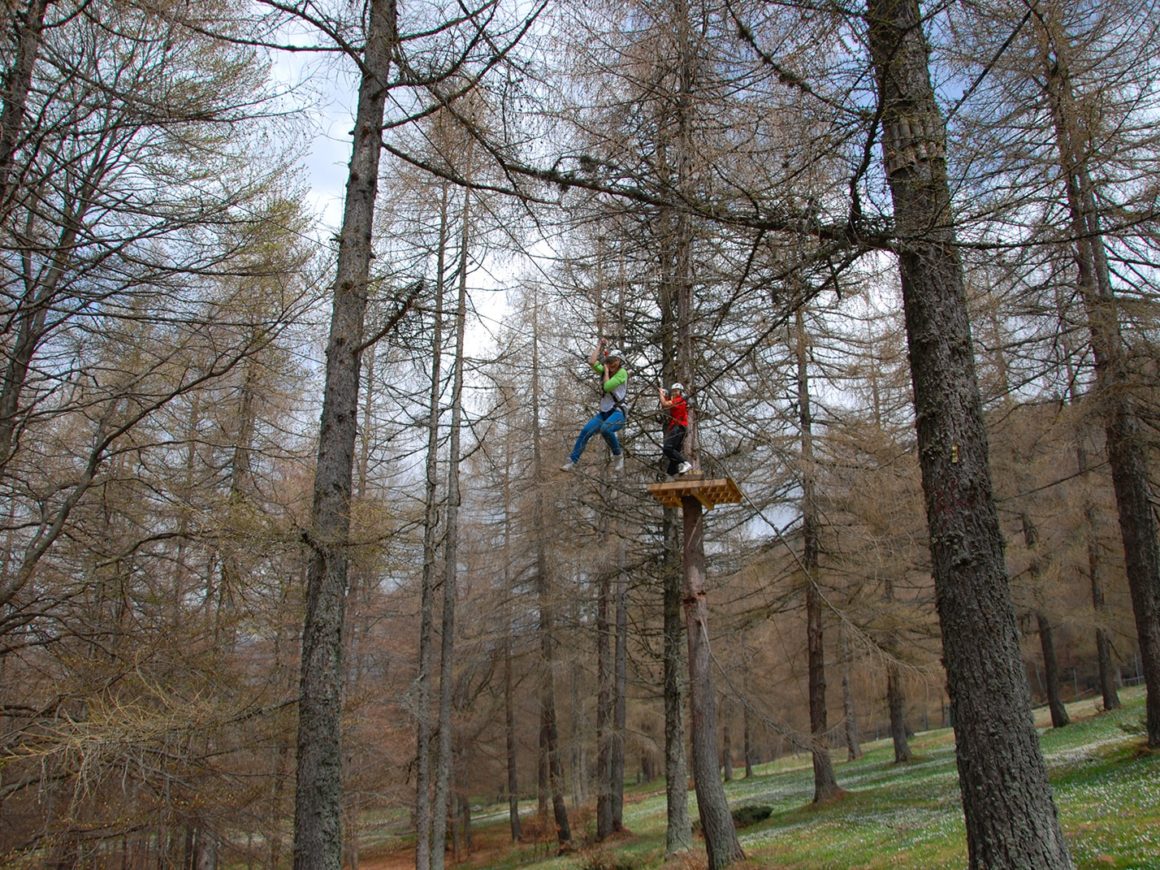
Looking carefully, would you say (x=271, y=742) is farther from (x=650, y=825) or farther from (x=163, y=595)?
(x=650, y=825)

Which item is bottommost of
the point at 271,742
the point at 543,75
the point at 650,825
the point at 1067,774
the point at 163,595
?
the point at 650,825

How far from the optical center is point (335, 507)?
515 cm

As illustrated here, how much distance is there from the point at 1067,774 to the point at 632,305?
33.0ft

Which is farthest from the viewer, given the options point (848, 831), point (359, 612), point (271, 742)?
point (359, 612)

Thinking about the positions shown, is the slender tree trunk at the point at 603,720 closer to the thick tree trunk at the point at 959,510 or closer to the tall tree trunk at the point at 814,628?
the tall tree trunk at the point at 814,628

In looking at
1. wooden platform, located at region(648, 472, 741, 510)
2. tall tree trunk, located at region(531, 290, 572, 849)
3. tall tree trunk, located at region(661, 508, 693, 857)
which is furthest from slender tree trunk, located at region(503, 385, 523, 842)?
wooden platform, located at region(648, 472, 741, 510)

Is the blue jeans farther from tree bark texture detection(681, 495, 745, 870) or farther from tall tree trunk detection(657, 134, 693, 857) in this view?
tall tree trunk detection(657, 134, 693, 857)

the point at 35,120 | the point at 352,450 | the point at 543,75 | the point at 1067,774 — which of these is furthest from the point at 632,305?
the point at 1067,774

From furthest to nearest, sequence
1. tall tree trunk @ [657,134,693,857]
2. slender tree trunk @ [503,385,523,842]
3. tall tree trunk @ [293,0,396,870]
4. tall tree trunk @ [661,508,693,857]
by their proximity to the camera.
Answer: slender tree trunk @ [503,385,523,842] → tall tree trunk @ [661,508,693,857] → tall tree trunk @ [657,134,693,857] → tall tree trunk @ [293,0,396,870]

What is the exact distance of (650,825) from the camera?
58.6 ft

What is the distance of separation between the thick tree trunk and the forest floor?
6.88 ft

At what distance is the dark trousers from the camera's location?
7438mm

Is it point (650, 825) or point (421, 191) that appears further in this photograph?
point (650, 825)

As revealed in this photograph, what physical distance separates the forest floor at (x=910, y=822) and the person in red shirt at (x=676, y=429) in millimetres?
4308
